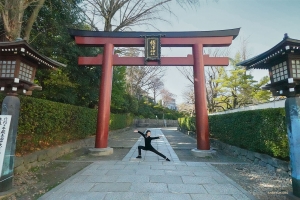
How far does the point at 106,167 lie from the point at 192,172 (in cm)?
286

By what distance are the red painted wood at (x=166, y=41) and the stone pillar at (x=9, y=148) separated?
17.5ft

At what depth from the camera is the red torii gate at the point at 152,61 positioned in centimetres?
842

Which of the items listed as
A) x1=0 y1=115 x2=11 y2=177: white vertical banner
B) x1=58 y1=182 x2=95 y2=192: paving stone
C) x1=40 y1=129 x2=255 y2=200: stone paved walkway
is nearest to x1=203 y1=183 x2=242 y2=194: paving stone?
x1=40 y1=129 x2=255 y2=200: stone paved walkway

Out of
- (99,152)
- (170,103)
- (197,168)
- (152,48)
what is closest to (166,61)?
(152,48)

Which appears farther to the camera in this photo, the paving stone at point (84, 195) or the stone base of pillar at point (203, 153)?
the stone base of pillar at point (203, 153)

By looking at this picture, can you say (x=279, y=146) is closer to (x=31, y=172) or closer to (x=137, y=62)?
(x=137, y=62)

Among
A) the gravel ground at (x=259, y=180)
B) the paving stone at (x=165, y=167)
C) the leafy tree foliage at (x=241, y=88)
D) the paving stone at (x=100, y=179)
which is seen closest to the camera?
the gravel ground at (x=259, y=180)

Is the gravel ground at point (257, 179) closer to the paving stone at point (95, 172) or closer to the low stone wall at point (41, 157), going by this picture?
the paving stone at point (95, 172)

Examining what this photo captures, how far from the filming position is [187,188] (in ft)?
13.7

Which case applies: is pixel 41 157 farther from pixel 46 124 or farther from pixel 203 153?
pixel 203 153

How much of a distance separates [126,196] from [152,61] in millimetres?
6503

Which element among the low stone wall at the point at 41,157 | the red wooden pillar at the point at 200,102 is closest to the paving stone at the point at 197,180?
the red wooden pillar at the point at 200,102

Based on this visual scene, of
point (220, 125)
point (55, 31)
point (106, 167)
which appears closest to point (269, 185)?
point (106, 167)

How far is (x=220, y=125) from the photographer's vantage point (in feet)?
32.8
